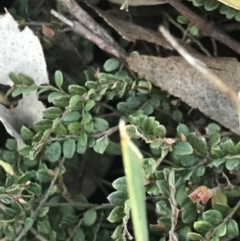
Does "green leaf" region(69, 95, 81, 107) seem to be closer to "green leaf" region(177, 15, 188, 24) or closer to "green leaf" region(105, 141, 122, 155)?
"green leaf" region(105, 141, 122, 155)

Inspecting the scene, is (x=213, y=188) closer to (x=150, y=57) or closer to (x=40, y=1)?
(x=150, y=57)

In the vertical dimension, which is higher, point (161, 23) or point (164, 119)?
point (161, 23)

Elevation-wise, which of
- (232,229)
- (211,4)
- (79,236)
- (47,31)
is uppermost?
(211,4)

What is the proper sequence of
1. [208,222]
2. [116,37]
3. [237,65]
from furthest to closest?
[116,37], [237,65], [208,222]

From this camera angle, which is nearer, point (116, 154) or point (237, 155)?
point (237, 155)

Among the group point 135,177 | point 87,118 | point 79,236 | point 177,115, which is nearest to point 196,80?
point 177,115

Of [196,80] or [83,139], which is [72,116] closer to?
[83,139]

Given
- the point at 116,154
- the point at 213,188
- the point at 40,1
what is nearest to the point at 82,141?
the point at 116,154
